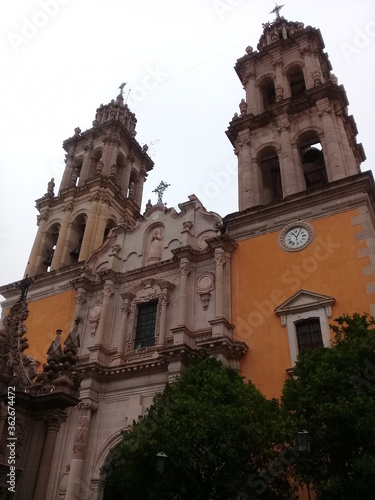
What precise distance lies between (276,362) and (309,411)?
4.42 meters

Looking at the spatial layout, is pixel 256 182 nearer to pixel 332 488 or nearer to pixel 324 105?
pixel 324 105

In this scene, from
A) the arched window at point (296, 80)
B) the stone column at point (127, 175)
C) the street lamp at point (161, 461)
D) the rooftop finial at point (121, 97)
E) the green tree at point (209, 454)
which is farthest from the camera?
the rooftop finial at point (121, 97)

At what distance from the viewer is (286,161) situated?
21.2m

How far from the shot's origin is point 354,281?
15.9 meters

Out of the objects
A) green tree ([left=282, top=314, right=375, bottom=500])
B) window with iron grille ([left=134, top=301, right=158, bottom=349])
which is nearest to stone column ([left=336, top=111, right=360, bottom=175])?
window with iron grille ([left=134, top=301, right=158, bottom=349])

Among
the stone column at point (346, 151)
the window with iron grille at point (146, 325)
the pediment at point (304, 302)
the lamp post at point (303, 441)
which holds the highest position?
the stone column at point (346, 151)

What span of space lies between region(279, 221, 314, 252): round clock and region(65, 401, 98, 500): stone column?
8999 millimetres

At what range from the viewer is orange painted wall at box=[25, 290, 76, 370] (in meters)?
21.5

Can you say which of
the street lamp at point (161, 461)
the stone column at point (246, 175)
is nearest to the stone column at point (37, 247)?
A: the stone column at point (246, 175)

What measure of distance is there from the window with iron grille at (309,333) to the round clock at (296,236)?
2860mm

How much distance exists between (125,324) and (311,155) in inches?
442

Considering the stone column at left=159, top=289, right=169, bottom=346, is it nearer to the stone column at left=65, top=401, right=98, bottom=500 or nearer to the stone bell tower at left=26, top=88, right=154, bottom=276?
the stone column at left=65, top=401, right=98, bottom=500

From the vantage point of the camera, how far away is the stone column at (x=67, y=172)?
29984mm

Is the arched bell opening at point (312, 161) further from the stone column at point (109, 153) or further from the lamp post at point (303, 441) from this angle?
the lamp post at point (303, 441)
